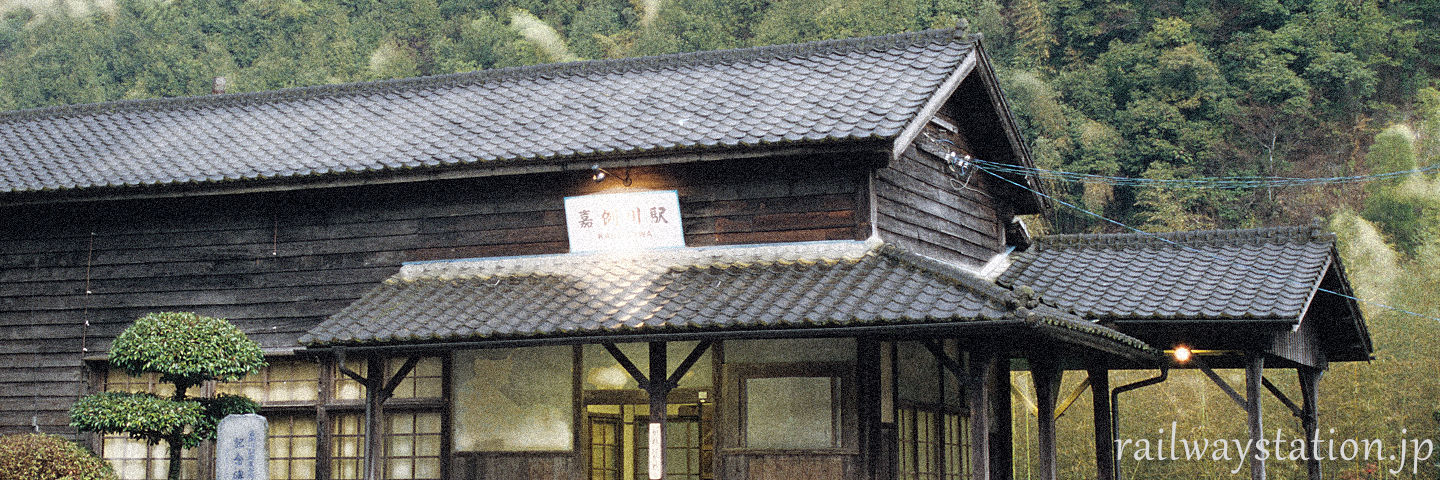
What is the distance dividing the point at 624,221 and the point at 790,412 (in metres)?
2.39

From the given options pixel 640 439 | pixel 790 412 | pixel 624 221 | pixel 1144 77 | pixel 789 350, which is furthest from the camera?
pixel 1144 77

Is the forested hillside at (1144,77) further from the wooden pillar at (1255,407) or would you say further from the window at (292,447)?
the window at (292,447)

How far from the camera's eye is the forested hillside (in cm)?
2042

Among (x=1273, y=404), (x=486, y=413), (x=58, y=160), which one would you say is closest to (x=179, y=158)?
(x=58, y=160)

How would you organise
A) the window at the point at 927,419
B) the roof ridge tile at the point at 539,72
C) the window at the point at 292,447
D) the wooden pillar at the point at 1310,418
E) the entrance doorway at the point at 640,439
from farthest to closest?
the roof ridge tile at the point at 539,72, the window at the point at 292,447, the wooden pillar at the point at 1310,418, the entrance doorway at the point at 640,439, the window at the point at 927,419

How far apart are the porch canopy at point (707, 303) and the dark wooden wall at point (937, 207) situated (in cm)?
94

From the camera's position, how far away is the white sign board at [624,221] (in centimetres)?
1212

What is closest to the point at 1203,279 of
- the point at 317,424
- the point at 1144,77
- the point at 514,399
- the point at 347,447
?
the point at 514,399

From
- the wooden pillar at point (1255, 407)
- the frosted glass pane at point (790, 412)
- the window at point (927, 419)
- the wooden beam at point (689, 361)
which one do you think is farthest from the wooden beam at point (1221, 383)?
the wooden beam at point (689, 361)

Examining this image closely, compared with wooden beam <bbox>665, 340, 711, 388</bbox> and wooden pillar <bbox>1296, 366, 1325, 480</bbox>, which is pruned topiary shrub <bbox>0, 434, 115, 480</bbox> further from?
wooden pillar <bbox>1296, 366, 1325, 480</bbox>

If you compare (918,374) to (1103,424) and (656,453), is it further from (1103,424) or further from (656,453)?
(656,453)

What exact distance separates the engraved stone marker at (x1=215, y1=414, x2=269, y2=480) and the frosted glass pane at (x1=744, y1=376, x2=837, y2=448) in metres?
4.07

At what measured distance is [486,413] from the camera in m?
12.4

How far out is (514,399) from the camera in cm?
1227
